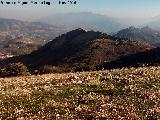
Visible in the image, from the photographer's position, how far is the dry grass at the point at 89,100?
22.0 m

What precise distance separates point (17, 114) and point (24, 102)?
3625 mm

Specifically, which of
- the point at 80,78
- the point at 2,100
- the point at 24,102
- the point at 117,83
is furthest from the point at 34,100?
the point at 80,78

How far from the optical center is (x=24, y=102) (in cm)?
2719

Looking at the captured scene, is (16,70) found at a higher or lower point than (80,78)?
lower

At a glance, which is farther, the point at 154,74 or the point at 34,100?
the point at 154,74

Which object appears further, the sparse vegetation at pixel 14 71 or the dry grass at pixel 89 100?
the sparse vegetation at pixel 14 71

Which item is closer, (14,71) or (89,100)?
(89,100)

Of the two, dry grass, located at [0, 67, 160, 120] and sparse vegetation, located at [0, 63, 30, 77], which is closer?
dry grass, located at [0, 67, 160, 120]

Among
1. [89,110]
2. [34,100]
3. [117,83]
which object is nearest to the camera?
[89,110]

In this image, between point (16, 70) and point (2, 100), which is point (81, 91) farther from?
point (16, 70)

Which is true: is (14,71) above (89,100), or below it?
below

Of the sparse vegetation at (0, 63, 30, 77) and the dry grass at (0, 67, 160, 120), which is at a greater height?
the dry grass at (0, 67, 160, 120)

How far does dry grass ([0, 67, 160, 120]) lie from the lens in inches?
866

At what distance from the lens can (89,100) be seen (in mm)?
26109
